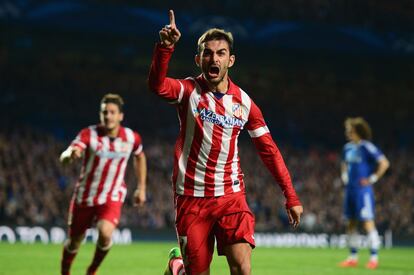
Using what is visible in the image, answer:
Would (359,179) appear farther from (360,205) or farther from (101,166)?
(101,166)

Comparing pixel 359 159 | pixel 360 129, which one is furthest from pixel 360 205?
pixel 360 129

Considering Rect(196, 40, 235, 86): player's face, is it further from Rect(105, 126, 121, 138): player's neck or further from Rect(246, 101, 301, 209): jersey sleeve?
Rect(105, 126, 121, 138): player's neck

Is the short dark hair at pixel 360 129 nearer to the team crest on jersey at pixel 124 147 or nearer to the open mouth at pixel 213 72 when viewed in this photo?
the team crest on jersey at pixel 124 147

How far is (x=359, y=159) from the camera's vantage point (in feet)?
39.9

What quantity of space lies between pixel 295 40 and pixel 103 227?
76.0 feet

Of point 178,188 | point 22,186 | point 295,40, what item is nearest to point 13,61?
point 22,186

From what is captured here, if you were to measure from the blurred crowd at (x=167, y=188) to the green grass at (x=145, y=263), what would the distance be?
3515mm

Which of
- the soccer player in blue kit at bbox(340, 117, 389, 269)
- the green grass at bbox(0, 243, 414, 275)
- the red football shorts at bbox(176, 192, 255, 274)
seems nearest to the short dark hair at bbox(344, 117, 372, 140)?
the soccer player in blue kit at bbox(340, 117, 389, 269)

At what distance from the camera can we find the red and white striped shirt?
17.1 ft

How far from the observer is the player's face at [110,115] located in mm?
8164

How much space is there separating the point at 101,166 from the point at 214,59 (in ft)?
11.6

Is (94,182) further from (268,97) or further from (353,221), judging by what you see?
(268,97)

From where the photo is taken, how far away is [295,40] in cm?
2995

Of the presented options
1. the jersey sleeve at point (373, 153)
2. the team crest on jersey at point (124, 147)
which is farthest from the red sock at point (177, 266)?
the jersey sleeve at point (373, 153)
